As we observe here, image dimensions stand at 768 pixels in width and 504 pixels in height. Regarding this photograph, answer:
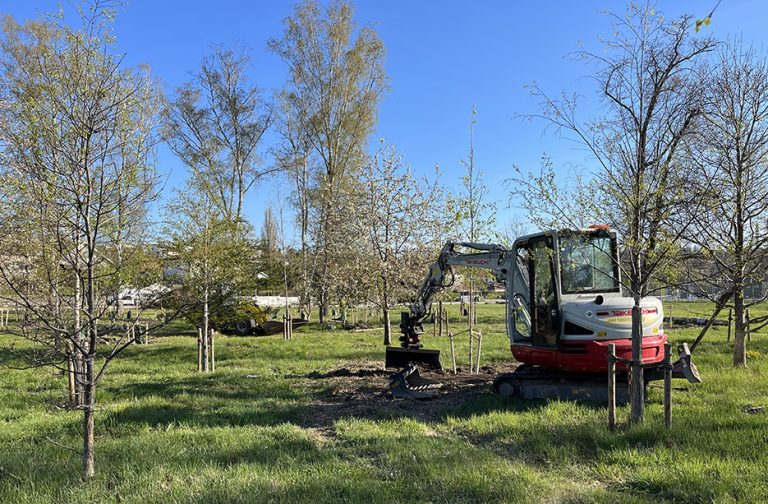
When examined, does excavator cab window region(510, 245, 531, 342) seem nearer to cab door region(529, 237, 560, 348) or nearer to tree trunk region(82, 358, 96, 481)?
cab door region(529, 237, 560, 348)

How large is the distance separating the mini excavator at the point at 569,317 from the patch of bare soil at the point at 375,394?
98cm

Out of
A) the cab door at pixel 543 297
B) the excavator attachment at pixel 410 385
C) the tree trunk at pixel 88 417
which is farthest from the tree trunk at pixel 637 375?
the tree trunk at pixel 88 417

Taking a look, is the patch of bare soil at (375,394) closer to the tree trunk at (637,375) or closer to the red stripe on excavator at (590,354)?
the red stripe on excavator at (590,354)

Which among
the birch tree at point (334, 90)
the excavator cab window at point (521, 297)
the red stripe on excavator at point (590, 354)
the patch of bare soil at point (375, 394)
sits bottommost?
the patch of bare soil at point (375, 394)

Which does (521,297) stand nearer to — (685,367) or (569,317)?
(569,317)

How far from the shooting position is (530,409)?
24.4 ft

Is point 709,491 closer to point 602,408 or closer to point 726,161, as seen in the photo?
point 602,408

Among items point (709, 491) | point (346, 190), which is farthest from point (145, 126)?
point (346, 190)

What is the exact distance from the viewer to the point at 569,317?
25.6ft

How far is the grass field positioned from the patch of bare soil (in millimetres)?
55

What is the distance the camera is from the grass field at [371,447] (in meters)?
4.45

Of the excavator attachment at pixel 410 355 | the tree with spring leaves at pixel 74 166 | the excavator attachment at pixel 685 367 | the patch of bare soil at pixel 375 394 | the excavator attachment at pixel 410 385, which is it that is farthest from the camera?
the excavator attachment at pixel 410 355

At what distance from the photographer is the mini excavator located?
7645 mm

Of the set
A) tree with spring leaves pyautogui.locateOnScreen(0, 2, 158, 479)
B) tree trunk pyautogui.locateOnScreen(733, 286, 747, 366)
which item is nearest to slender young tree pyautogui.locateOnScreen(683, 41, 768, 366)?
tree trunk pyautogui.locateOnScreen(733, 286, 747, 366)
